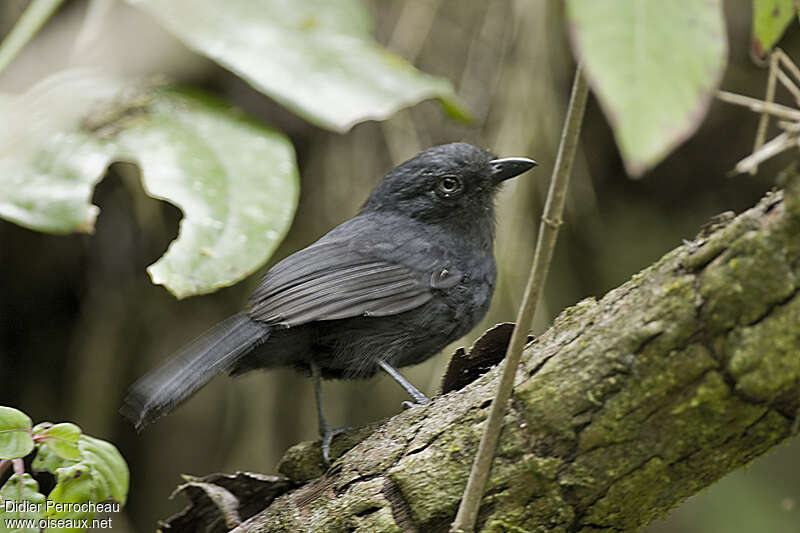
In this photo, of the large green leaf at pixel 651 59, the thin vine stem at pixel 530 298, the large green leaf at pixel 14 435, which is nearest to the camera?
the large green leaf at pixel 651 59

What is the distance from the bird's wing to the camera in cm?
242

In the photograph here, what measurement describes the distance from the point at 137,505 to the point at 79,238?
1503 millimetres

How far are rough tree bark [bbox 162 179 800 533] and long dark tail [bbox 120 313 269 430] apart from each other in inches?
26.0

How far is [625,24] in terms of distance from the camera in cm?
74

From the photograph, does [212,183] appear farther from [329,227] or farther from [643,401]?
[643,401]

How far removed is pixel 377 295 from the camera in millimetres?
2525

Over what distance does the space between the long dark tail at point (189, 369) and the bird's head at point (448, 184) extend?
2.73 feet

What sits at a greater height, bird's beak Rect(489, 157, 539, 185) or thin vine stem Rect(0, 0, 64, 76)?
bird's beak Rect(489, 157, 539, 185)

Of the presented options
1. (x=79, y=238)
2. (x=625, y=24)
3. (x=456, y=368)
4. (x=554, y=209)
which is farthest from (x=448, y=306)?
(x=79, y=238)

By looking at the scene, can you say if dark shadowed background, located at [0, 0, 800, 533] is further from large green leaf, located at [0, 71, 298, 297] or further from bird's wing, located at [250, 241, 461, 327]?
bird's wing, located at [250, 241, 461, 327]

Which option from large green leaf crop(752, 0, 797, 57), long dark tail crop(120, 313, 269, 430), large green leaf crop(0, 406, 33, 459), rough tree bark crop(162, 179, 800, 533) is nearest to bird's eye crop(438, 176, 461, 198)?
long dark tail crop(120, 313, 269, 430)

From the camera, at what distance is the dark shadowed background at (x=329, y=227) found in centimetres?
404

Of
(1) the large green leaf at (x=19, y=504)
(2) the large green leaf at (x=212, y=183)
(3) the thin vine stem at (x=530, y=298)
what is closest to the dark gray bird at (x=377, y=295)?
(2) the large green leaf at (x=212, y=183)

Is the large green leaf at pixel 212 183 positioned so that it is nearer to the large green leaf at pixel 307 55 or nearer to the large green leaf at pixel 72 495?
the large green leaf at pixel 307 55
